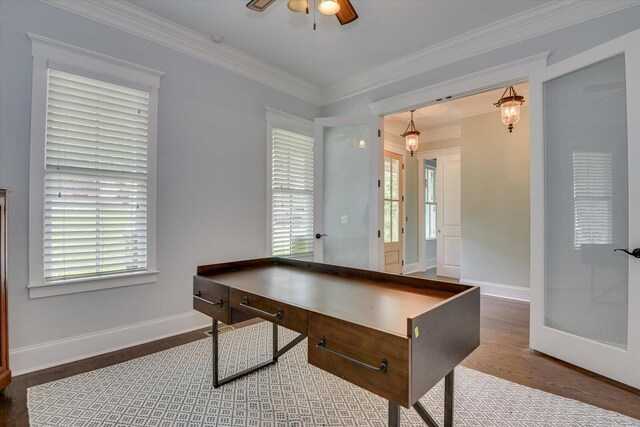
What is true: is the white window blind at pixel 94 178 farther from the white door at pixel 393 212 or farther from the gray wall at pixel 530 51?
the white door at pixel 393 212

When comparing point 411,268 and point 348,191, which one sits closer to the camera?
point 348,191

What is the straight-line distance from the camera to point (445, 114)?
16.9 ft

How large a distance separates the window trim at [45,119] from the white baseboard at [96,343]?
0.39 m

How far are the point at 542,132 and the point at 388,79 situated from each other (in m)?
1.79

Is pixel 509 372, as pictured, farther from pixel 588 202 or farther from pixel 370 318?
pixel 370 318

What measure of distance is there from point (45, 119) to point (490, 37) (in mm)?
3847

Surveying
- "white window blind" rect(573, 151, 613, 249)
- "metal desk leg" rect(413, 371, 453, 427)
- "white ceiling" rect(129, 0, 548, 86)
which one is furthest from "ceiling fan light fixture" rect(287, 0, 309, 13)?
"white window blind" rect(573, 151, 613, 249)

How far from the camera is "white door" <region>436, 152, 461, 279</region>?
6.08 meters

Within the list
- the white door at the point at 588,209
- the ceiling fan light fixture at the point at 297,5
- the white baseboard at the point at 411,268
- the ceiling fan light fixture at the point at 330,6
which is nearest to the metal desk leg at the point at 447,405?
the white door at the point at 588,209

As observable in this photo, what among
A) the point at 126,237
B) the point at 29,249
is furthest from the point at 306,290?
the point at 29,249

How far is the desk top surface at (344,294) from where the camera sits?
122 cm

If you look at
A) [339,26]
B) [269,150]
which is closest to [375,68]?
[339,26]

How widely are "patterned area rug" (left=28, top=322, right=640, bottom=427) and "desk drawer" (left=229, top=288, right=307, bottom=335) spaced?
703mm

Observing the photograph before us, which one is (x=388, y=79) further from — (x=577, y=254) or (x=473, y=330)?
(x=473, y=330)
